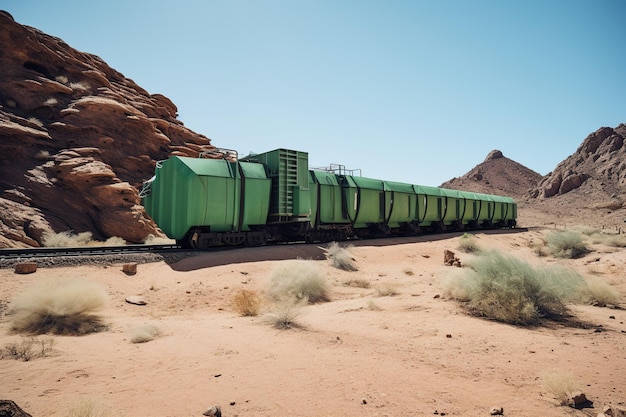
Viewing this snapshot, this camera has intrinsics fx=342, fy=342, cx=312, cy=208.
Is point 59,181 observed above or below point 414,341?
above

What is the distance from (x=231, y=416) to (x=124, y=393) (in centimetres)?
147

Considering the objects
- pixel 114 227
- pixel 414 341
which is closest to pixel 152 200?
pixel 114 227

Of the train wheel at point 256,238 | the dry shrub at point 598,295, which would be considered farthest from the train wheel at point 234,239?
the dry shrub at point 598,295

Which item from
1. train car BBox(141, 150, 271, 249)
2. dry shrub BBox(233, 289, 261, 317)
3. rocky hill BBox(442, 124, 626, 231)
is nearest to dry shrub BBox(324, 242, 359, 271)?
train car BBox(141, 150, 271, 249)

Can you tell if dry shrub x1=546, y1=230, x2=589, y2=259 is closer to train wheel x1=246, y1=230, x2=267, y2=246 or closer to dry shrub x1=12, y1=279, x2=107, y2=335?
train wheel x1=246, y1=230, x2=267, y2=246

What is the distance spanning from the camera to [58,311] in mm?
6750

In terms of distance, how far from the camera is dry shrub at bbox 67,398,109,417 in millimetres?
3215

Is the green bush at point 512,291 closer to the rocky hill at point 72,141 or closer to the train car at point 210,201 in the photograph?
the train car at point 210,201

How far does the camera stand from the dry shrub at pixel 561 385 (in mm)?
3674

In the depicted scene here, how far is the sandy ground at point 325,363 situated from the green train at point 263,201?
544 centimetres

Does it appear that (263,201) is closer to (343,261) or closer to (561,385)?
(343,261)

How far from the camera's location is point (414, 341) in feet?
18.8

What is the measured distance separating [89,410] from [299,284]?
21.9 ft

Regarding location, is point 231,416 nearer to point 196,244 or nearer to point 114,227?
point 196,244
